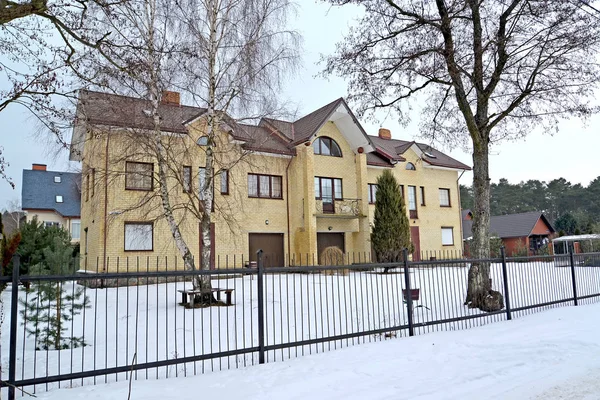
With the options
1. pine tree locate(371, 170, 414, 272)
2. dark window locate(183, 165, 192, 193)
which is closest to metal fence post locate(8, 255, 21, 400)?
dark window locate(183, 165, 192, 193)

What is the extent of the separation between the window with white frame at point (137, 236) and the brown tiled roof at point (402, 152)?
568 inches

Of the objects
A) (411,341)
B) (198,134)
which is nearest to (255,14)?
(198,134)

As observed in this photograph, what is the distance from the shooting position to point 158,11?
12023mm

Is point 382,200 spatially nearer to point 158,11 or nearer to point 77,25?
point 158,11

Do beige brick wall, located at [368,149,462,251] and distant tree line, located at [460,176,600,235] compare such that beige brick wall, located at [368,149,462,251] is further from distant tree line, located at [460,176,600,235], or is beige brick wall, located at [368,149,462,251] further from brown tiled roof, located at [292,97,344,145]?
distant tree line, located at [460,176,600,235]

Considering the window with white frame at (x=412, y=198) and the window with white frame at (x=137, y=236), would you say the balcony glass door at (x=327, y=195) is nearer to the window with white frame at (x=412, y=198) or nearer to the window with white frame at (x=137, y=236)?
the window with white frame at (x=412, y=198)

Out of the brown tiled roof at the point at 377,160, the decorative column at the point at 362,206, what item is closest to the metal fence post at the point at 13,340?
the decorative column at the point at 362,206

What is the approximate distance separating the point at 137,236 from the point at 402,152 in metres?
17.3

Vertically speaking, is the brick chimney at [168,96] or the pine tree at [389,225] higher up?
the brick chimney at [168,96]

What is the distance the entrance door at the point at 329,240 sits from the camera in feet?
77.3

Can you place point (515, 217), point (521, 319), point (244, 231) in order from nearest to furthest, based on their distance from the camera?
point (521, 319) → point (244, 231) → point (515, 217)

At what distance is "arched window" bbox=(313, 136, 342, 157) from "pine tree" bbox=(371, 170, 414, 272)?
3.74m

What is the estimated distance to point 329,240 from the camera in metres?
24.0

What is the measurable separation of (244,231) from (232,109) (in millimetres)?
9226
